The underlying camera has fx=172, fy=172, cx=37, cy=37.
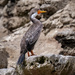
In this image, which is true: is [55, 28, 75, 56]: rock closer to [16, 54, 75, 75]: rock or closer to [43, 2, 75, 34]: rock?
[43, 2, 75, 34]: rock

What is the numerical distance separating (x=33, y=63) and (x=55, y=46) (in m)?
3.05

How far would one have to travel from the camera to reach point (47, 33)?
299 inches

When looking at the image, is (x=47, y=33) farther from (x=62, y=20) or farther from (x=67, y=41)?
(x=67, y=41)

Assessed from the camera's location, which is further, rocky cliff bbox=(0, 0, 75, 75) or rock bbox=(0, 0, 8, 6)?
rock bbox=(0, 0, 8, 6)

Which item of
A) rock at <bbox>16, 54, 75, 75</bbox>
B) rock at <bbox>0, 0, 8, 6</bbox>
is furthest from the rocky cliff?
rock at <bbox>0, 0, 8, 6</bbox>

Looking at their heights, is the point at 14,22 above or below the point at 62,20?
below

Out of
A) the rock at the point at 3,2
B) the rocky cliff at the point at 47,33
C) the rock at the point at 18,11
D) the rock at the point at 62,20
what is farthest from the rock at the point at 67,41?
the rock at the point at 3,2

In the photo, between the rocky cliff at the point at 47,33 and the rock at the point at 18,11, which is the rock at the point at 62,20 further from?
the rock at the point at 18,11

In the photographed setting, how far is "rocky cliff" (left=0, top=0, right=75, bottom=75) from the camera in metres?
3.84

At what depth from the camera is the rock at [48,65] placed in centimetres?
368

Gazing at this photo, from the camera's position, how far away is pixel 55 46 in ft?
21.9

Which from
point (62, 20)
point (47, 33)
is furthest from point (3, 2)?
point (62, 20)

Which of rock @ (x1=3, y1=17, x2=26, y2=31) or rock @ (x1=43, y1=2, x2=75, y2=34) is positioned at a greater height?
rock @ (x1=43, y1=2, x2=75, y2=34)

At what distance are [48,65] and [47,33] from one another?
4.04 meters
